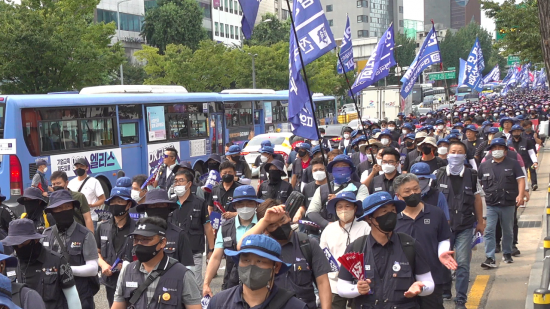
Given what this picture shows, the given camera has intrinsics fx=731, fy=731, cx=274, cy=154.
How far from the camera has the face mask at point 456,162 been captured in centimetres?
876

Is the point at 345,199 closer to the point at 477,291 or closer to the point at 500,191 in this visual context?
the point at 477,291

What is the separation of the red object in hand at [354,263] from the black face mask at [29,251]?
2.31m

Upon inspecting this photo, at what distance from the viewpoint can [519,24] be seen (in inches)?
893

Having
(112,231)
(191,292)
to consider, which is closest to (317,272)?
(191,292)

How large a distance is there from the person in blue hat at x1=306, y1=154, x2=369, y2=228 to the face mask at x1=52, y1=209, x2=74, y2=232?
2.38 m

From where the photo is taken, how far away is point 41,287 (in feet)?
17.7

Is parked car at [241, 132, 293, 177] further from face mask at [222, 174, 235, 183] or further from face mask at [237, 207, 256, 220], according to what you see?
face mask at [237, 207, 256, 220]

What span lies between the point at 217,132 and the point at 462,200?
17260 millimetres

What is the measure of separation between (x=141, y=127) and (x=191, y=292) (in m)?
16.1

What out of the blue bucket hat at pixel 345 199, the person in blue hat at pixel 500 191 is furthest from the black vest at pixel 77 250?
the person in blue hat at pixel 500 191

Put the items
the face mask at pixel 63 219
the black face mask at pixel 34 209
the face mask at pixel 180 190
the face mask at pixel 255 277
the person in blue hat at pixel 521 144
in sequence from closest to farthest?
1. the face mask at pixel 255 277
2. the face mask at pixel 63 219
3. the black face mask at pixel 34 209
4. the face mask at pixel 180 190
5. the person in blue hat at pixel 521 144

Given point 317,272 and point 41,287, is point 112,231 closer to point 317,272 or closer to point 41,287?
point 41,287

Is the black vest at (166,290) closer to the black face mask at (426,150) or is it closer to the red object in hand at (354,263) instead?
the red object in hand at (354,263)

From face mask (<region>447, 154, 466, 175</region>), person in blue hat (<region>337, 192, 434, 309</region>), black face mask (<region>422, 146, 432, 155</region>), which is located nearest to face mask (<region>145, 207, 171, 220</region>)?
person in blue hat (<region>337, 192, 434, 309</region>)
